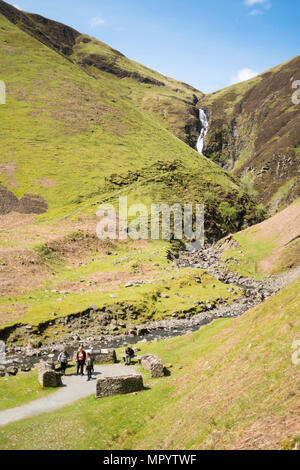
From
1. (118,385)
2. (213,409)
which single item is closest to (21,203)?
(118,385)

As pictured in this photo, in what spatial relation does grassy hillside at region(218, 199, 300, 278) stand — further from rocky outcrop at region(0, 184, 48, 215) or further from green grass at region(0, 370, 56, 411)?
rocky outcrop at region(0, 184, 48, 215)

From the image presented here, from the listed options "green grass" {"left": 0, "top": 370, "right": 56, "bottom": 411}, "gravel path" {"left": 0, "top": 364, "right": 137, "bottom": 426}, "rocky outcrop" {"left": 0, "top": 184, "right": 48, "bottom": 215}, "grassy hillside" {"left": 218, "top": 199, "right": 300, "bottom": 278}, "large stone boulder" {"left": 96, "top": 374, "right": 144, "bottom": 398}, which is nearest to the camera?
"gravel path" {"left": 0, "top": 364, "right": 137, "bottom": 426}

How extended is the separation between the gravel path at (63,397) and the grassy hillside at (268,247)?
169 ft

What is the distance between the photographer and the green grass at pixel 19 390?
82.8 feet

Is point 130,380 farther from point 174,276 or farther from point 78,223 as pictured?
point 78,223

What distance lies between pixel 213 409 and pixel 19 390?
58.3 ft

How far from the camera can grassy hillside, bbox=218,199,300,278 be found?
2940 inches

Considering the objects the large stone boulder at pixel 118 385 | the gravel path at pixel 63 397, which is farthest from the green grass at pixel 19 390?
the large stone boulder at pixel 118 385

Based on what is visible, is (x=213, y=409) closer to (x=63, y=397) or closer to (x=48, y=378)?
(x=63, y=397)

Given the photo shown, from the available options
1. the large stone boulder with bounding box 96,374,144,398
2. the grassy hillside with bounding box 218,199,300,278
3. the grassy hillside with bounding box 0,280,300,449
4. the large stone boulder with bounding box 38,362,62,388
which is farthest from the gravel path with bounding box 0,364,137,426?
the grassy hillside with bounding box 218,199,300,278

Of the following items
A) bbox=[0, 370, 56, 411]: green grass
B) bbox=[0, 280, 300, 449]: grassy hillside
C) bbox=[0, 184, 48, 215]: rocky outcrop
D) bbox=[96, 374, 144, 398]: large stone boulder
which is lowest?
bbox=[0, 370, 56, 411]: green grass

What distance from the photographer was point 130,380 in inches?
1028

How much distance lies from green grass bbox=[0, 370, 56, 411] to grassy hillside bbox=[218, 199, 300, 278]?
5753 centimetres

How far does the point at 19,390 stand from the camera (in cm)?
2759
